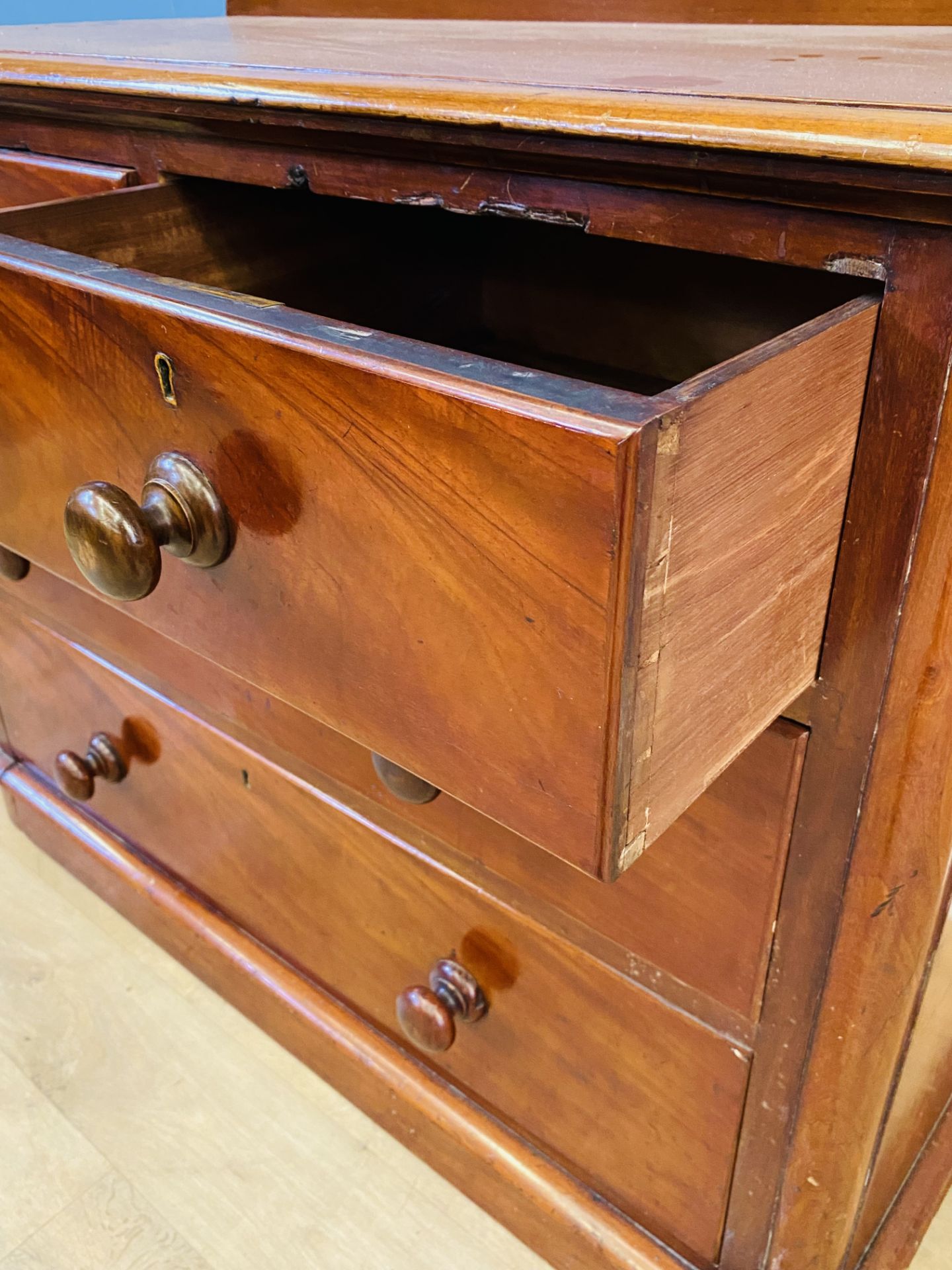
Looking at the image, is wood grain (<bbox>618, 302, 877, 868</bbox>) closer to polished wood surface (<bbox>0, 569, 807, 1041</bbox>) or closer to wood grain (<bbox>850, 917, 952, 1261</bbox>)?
polished wood surface (<bbox>0, 569, 807, 1041</bbox>)

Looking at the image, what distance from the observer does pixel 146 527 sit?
1.26ft

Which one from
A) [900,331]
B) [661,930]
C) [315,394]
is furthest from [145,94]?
[661,930]

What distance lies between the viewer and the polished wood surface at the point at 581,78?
13.9 inches

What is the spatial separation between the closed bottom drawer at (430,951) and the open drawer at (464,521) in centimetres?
27

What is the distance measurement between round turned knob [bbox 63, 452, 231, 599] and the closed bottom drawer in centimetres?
32

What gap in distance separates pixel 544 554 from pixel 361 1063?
2.08 ft

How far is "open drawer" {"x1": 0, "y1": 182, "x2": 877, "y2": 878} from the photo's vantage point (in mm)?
309

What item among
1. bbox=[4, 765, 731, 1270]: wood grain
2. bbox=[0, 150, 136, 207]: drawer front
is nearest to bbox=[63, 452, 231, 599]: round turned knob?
bbox=[0, 150, 136, 207]: drawer front

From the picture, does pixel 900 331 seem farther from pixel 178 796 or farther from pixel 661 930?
pixel 178 796

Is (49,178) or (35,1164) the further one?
(35,1164)

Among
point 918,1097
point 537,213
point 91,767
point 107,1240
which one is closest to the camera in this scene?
point 537,213

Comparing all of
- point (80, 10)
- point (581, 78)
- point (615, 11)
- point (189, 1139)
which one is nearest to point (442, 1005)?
point (189, 1139)

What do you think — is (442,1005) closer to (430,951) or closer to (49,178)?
(430,951)

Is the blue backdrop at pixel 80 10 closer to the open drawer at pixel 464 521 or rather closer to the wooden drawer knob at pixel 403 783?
the open drawer at pixel 464 521
